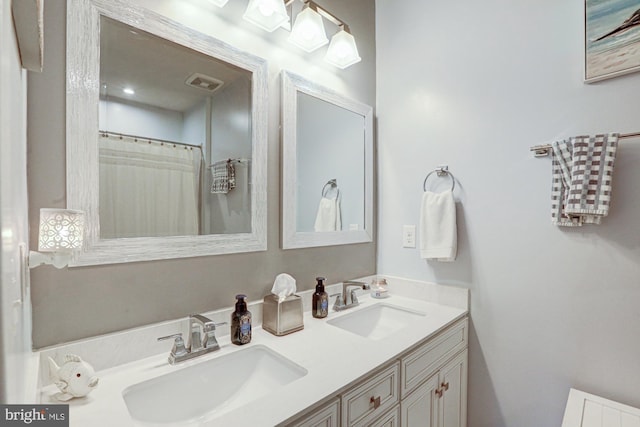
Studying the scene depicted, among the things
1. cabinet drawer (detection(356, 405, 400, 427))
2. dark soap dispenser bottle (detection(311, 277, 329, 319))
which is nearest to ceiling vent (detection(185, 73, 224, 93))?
dark soap dispenser bottle (detection(311, 277, 329, 319))

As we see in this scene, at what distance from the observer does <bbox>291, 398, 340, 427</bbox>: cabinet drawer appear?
2.46 feet

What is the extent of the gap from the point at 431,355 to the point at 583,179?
86cm

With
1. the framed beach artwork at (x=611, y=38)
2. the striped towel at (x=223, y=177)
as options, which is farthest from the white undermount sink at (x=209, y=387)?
the framed beach artwork at (x=611, y=38)

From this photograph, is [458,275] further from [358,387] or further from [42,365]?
[42,365]

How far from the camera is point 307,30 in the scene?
1.38m

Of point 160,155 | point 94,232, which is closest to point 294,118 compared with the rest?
point 160,155

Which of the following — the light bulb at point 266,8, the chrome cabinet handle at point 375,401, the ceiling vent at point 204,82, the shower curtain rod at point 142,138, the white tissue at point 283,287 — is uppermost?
the light bulb at point 266,8

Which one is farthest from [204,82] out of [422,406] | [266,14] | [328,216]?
[422,406]

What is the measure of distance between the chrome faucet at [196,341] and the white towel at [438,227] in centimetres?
105

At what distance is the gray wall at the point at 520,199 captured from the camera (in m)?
1.12

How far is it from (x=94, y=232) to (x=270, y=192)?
0.65 m

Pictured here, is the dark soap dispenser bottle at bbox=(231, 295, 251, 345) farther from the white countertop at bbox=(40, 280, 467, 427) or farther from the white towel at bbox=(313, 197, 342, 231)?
the white towel at bbox=(313, 197, 342, 231)

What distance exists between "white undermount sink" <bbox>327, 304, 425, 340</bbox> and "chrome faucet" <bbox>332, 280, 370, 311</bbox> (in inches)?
2.2

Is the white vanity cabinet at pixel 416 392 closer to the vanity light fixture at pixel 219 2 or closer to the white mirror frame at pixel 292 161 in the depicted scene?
the white mirror frame at pixel 292 161
